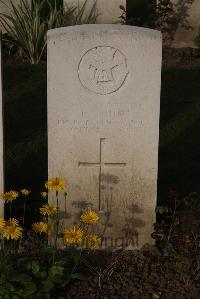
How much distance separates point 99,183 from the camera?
16.0 ft

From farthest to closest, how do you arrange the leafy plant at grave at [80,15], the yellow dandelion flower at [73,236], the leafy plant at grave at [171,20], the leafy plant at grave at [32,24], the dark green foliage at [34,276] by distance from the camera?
the leafy plant at grave at [171,20], the leafy plant at grave at [80,15], the leafy plant at grave at [32,24], the yellow dandelion flower at [73,236], the dark green foliage at [34,276]

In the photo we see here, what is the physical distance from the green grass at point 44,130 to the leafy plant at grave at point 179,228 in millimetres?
530

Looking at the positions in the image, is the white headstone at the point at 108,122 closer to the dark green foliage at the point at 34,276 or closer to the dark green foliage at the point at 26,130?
the dark green foliage at the point at 34,276

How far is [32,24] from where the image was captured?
31.9 ft

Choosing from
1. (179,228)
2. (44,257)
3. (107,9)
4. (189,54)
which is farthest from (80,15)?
(44,257)

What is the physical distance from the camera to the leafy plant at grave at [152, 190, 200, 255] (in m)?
4.78

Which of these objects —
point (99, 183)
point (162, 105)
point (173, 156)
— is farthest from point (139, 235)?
point (162, 105)

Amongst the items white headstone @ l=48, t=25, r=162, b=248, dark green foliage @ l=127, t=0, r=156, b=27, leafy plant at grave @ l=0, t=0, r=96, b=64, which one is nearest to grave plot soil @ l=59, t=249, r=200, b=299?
white headstone @ l=48, t=25, r=162, b=248

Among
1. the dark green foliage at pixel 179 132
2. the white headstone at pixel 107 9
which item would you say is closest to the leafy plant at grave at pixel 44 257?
the dark green foliage at pixel 179 132

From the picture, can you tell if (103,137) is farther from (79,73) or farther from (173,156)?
(173,156)

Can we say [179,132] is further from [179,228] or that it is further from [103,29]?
[103,29]

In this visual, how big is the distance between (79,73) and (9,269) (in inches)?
56.4

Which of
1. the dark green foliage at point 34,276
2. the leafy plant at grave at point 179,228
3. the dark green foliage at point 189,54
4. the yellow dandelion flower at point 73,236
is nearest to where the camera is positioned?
the dark green foliage at point 34,276

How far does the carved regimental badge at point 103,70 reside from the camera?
180 inches
